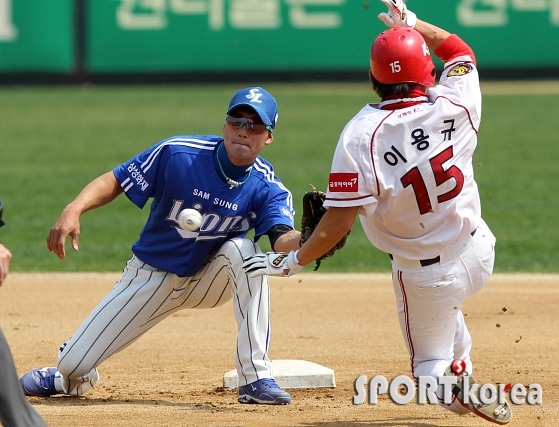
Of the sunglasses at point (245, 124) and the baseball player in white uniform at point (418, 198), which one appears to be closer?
the baseball player in white uniform at point (418, 198)

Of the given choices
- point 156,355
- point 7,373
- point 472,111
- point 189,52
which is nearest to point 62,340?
point 156,355

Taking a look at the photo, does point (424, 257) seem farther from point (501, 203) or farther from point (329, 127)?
point (329, 127)

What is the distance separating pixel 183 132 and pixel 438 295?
12619mm

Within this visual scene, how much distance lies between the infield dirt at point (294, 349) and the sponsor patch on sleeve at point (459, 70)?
4.92 ft

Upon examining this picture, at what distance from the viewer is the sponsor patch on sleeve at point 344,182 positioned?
335cm

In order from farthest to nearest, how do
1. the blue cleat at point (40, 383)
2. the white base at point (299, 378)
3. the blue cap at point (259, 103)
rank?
the white base at point (299, 378) < the blue cleat at point (40, 383) < the blue cap at point (259, 103)

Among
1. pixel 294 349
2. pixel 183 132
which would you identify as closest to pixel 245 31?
pixel 183 132

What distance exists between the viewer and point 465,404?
11.5 ft

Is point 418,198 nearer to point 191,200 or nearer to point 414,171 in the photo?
point 414,171

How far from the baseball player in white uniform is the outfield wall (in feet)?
62.4

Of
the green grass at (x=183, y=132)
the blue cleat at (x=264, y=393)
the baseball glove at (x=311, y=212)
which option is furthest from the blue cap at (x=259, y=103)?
the green grass at (x=183, y=132)

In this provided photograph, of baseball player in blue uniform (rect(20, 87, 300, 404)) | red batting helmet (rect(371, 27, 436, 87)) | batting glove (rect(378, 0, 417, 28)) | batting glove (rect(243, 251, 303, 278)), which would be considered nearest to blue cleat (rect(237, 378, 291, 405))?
baseball player in blue uniform (rect(20, 87, 300, 404))

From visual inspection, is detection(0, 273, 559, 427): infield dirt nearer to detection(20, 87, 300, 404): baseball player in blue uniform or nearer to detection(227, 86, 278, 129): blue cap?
detection(20, 87, 300, 404): baseball player in blue uniform

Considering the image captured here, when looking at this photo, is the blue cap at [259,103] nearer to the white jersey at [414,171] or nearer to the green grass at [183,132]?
the white jersey at [414,171]
